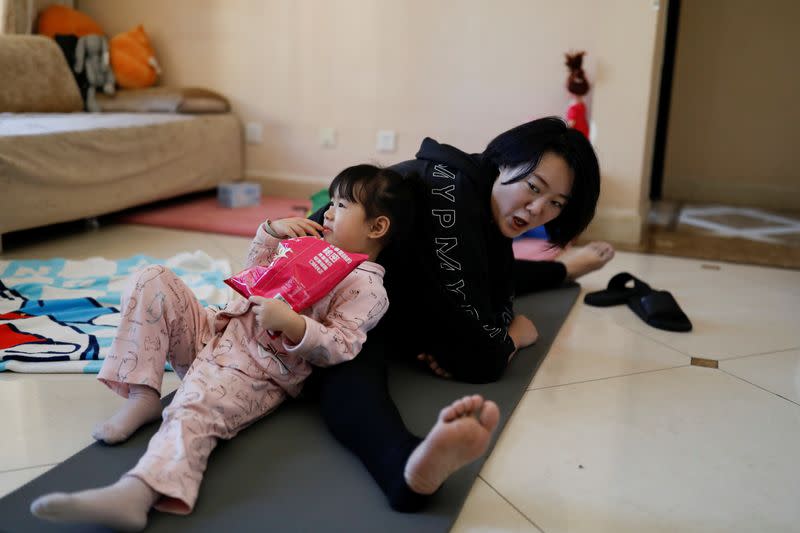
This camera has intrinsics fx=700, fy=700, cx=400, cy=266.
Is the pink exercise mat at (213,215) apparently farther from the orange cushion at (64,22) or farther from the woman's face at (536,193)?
the woman's face at (536,193)

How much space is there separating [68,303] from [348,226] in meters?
0.91

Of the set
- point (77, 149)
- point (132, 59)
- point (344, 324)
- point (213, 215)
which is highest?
point (132, 59)

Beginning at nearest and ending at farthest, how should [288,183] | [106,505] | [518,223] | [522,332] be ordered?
1. [106,505]
2. [518,223]
3. [522,332]
4. [288,183]

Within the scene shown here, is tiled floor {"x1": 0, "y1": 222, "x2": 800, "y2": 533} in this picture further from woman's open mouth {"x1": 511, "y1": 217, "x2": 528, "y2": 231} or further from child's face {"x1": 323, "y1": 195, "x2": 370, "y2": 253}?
child's face {"x1": 323, "y1": 195, "x2": 370, "y2": 253}

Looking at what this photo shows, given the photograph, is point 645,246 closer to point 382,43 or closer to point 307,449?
point 382,43

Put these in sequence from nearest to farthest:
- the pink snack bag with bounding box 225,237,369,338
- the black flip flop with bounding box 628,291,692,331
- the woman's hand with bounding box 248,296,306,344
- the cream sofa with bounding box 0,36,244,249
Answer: the woman's hand with bounding box 248,296,306,344 → the pink snack bag with bounding box 225,237,369,338 → the black flip flop with bounding box 628,291,692,331 → the cream sofa with bounding box 0,36,244,249

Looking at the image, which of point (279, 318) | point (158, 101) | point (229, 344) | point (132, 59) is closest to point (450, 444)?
point (279, 318)

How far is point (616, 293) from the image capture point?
6.84 ft

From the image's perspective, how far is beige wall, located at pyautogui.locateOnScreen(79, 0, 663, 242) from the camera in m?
2.88

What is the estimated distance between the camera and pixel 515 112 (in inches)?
124

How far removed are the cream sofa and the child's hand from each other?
4.62 feet

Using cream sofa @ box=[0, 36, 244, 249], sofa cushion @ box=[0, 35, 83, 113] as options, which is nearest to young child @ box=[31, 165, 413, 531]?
cream sofa @ box=[0, 36, 244, 249]

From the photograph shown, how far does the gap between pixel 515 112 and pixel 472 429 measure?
245 centimetres

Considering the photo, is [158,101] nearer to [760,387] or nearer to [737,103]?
[760,387]
